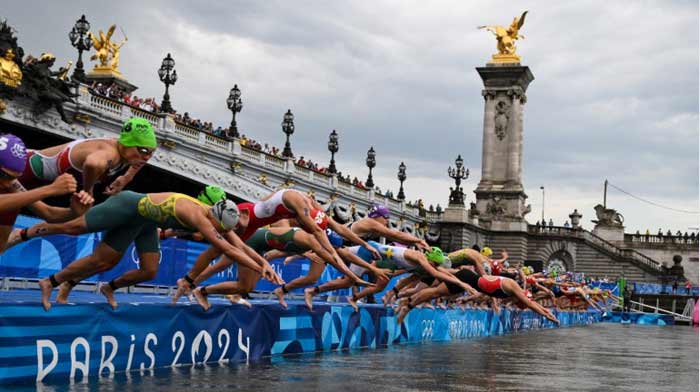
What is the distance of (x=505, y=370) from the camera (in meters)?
12.6

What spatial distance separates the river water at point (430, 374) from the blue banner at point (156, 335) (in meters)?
0.30

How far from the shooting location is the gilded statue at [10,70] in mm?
34000

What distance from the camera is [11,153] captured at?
8945mm

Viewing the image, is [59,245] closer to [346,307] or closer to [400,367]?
[346,307]

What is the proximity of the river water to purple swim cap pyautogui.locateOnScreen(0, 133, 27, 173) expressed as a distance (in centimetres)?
192

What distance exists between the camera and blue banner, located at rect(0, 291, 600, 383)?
8789mm

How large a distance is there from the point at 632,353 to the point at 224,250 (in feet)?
33.0

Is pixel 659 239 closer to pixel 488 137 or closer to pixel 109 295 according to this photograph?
pixel 488 137

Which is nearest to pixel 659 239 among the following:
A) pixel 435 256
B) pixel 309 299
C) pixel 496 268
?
pixel 496 268

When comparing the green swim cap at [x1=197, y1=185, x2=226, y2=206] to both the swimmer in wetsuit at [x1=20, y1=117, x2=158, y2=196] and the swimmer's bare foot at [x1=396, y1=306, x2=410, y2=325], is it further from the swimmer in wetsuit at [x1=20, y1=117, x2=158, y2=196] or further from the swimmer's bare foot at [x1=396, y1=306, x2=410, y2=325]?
the swimmer's bare foot at [x1=396, y1=306, x2=410, y2=325]

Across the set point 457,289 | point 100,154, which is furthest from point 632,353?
point 100,154

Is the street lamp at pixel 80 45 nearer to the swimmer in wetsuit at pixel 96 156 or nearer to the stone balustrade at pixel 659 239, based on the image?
the swimmer in wetsuit at pixel 96 156

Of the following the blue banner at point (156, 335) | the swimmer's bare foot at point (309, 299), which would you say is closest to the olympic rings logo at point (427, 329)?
the blue banner at point (156, 335)

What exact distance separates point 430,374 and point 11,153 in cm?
509
